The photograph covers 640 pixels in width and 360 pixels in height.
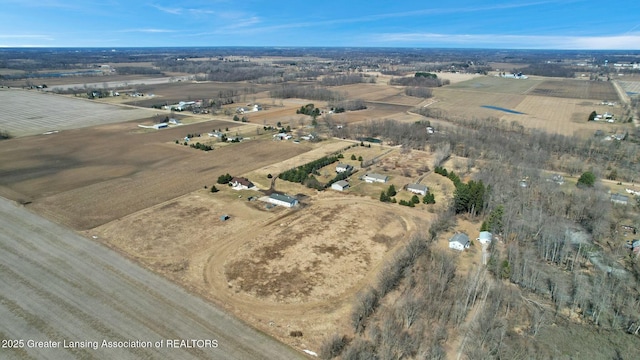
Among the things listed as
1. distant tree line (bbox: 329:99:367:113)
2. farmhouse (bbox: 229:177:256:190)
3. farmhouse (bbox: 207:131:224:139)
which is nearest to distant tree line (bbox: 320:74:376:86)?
distant tree line (bbox: 329:99:367:113)

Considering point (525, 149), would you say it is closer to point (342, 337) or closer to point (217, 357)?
point (342, 337)

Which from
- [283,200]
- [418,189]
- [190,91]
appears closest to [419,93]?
[190,91]

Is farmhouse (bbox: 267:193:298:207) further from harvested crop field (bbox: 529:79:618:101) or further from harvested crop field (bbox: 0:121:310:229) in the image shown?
harvested crop field (bbox: 529:79:618:101)

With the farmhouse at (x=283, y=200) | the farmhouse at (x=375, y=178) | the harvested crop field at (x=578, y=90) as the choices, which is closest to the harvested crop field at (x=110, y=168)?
the farmhouse at (x=283, y=200)

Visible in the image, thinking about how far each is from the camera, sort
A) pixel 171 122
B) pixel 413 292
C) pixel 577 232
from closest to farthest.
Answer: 1. pixel 413 292
2. pixel 577 232
3. pixel 171 122

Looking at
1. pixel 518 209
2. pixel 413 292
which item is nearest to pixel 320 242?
pixel 413 292

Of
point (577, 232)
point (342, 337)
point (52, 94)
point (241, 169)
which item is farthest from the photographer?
point (52, 94)

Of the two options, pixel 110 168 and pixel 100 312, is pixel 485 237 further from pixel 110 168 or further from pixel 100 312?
pixel 110 168
